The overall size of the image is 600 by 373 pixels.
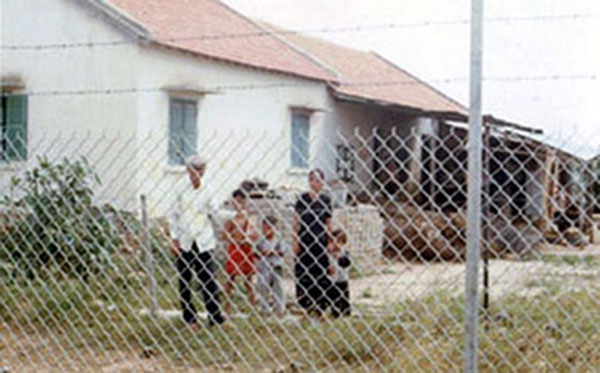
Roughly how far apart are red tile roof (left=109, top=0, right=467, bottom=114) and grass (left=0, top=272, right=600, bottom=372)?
6077 millimetres

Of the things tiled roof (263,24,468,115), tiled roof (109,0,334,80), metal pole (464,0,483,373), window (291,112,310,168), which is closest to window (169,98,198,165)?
tiled roof (109,0,334,80)

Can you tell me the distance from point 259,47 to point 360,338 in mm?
12573

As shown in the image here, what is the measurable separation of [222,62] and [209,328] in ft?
32.5

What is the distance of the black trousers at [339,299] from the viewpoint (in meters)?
6.52

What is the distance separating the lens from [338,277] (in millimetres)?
6750

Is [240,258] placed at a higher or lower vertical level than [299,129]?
lower

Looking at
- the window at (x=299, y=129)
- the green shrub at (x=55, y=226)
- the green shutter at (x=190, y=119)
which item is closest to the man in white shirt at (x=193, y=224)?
the green shrub at (x=55, y=226)

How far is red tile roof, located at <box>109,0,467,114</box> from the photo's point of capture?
14.8 m

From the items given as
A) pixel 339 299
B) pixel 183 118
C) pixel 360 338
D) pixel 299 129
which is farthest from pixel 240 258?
pixel 299 129

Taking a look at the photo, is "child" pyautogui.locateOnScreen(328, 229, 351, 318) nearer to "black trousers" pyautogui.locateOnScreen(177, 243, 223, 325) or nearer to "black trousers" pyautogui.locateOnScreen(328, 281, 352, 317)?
"black trousers" pyautogui.locateOnScreen(328, 281, 352, 317)

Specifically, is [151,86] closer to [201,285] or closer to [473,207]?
[201,285]

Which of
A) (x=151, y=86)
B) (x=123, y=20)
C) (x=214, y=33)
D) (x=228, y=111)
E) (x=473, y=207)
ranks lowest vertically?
(x=473, y=207)

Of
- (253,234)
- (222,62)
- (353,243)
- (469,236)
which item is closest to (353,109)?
(222,62)

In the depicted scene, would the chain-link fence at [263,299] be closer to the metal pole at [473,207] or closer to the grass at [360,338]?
the grass at [360,338]
